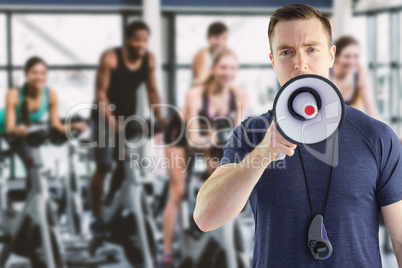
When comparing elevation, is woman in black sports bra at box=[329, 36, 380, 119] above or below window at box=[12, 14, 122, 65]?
below

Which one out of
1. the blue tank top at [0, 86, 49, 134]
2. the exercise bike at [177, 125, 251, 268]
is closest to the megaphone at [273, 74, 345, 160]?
the exercise bike at [177, 125, 251, 268]

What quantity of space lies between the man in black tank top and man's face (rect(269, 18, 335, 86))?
2663 mm

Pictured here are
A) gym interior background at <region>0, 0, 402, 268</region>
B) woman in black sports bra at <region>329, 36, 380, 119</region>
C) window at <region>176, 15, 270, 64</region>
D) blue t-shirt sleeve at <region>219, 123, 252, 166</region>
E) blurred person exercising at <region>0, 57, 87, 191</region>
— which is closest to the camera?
blue t-shirt sleeve at <region>219, 123, 252, 166</region>

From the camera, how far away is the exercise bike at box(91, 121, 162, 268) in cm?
351

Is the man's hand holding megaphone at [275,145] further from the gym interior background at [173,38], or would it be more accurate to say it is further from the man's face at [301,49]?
the gym interior background at [173,38]

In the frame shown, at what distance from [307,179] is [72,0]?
3.98 meters

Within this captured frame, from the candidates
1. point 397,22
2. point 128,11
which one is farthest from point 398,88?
point 128,11

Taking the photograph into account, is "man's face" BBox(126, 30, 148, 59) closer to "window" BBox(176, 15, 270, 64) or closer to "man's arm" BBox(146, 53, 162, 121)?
"man's arm" BBox(146, 53, 162, 121)

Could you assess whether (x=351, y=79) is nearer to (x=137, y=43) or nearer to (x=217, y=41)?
(x=217, y=41)

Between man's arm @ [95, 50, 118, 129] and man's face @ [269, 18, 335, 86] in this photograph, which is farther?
man's arm @ [95, 50, 118, 129]

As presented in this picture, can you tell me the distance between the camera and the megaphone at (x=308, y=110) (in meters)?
0.77

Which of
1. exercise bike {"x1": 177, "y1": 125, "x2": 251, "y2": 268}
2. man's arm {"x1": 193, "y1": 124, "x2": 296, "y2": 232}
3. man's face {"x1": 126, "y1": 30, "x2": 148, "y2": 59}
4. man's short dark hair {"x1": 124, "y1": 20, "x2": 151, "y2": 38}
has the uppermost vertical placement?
man's short dark hair {"x1": 124, "y1": 20, "x2": 151, "y2": 38}

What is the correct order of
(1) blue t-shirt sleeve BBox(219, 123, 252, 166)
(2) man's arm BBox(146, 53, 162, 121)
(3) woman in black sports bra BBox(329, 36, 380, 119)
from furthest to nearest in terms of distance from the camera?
(2) man's arm BBox(146, 53, 162, 121) < (3) woman in black sports bra BBox(329, 36, 380, 119) < (1) blue t-shirt sleeve BBox(219, 123, 252, 166)

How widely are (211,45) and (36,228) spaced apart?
1916 mm
